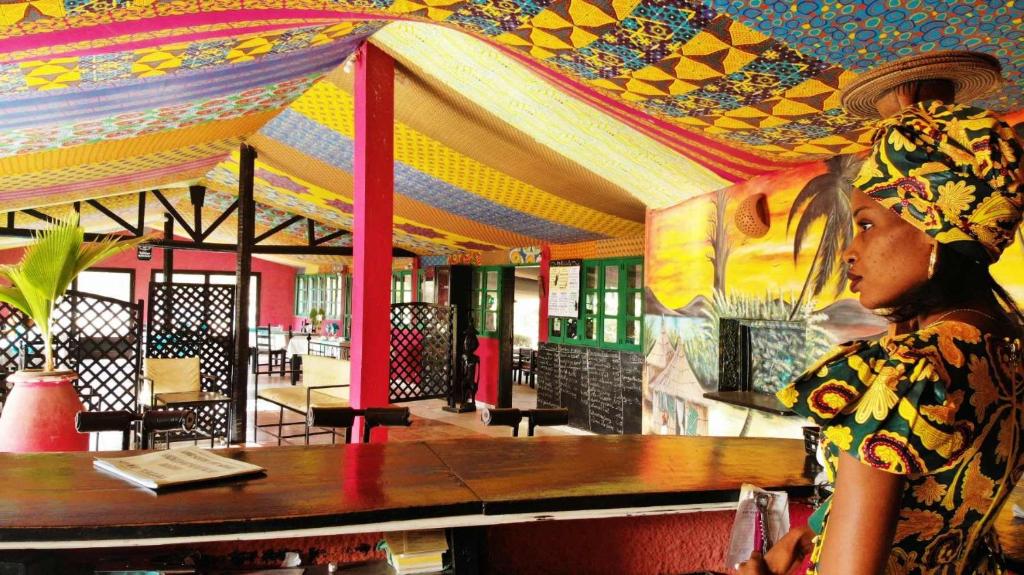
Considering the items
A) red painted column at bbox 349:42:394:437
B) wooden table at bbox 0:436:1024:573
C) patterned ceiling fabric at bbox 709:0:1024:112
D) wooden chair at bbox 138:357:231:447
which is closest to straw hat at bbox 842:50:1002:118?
patterned ceiling fabric at bbox 709:0:1024:112

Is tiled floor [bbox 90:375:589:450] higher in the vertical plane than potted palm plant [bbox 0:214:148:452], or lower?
lower

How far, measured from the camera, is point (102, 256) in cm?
411

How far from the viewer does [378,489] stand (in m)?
1.45

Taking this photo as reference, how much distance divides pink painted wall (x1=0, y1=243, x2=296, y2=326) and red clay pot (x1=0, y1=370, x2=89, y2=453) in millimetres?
10477

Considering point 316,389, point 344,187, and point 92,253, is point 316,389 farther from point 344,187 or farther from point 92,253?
point 344,187

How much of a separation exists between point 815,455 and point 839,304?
1497 millimetres

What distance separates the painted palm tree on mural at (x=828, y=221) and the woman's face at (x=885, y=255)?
2.33m

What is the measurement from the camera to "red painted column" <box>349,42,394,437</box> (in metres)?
3.83

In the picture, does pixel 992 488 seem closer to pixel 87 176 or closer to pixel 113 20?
pixel 113 20

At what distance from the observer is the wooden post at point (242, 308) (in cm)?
614

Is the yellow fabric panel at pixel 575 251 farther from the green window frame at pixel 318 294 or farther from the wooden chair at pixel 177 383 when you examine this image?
the green window frame at pixel 318 294

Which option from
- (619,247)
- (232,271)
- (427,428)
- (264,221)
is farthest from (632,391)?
(232,271)

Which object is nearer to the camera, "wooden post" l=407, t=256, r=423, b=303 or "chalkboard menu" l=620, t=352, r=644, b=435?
"chalkboard menu" l=620, t=352, r=644, b=435

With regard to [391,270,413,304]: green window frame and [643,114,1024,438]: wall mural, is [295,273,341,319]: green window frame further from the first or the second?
[643,114,1024,438]: wall mural
